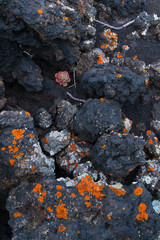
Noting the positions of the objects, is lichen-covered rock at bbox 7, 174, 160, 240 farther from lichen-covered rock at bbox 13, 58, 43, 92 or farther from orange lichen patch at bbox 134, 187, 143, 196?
lichen-covered rock at bbox 13, 58, 43, 92

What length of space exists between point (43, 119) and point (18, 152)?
1.06m

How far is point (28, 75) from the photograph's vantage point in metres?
5.08

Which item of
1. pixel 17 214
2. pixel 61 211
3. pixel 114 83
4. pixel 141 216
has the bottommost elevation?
pixel 17 214

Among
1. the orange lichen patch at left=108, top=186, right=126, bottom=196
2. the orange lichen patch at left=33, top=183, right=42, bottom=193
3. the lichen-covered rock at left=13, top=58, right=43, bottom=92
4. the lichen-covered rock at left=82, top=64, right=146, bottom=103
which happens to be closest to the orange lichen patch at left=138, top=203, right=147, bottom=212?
the orange lichen patch at left=108, top=186, right=126, bottom=196

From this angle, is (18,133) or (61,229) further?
(18,133)

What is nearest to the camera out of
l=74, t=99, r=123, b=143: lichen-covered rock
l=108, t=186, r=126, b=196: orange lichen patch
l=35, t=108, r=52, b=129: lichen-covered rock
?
l=108, t=186, r=126, b=196: orange lichen patch

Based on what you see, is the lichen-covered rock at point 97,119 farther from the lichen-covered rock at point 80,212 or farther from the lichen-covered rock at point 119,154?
the lichen-covered rock at point 80,212

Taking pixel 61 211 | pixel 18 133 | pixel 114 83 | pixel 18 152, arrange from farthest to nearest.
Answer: pixel 114 83, pixel 18 133, pixel 18 152, pixel 61 211

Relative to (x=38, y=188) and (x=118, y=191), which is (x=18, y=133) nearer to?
(x=38, y=188)

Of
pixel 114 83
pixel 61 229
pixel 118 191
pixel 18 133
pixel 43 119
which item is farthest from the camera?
pixel 43 119

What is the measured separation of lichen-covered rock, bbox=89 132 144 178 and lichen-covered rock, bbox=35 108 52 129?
1366 millimetres

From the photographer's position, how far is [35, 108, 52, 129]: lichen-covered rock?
4.75 metres

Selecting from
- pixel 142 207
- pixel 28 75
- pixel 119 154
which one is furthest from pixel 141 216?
pixel 28 75

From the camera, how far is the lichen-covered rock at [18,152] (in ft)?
13.1
